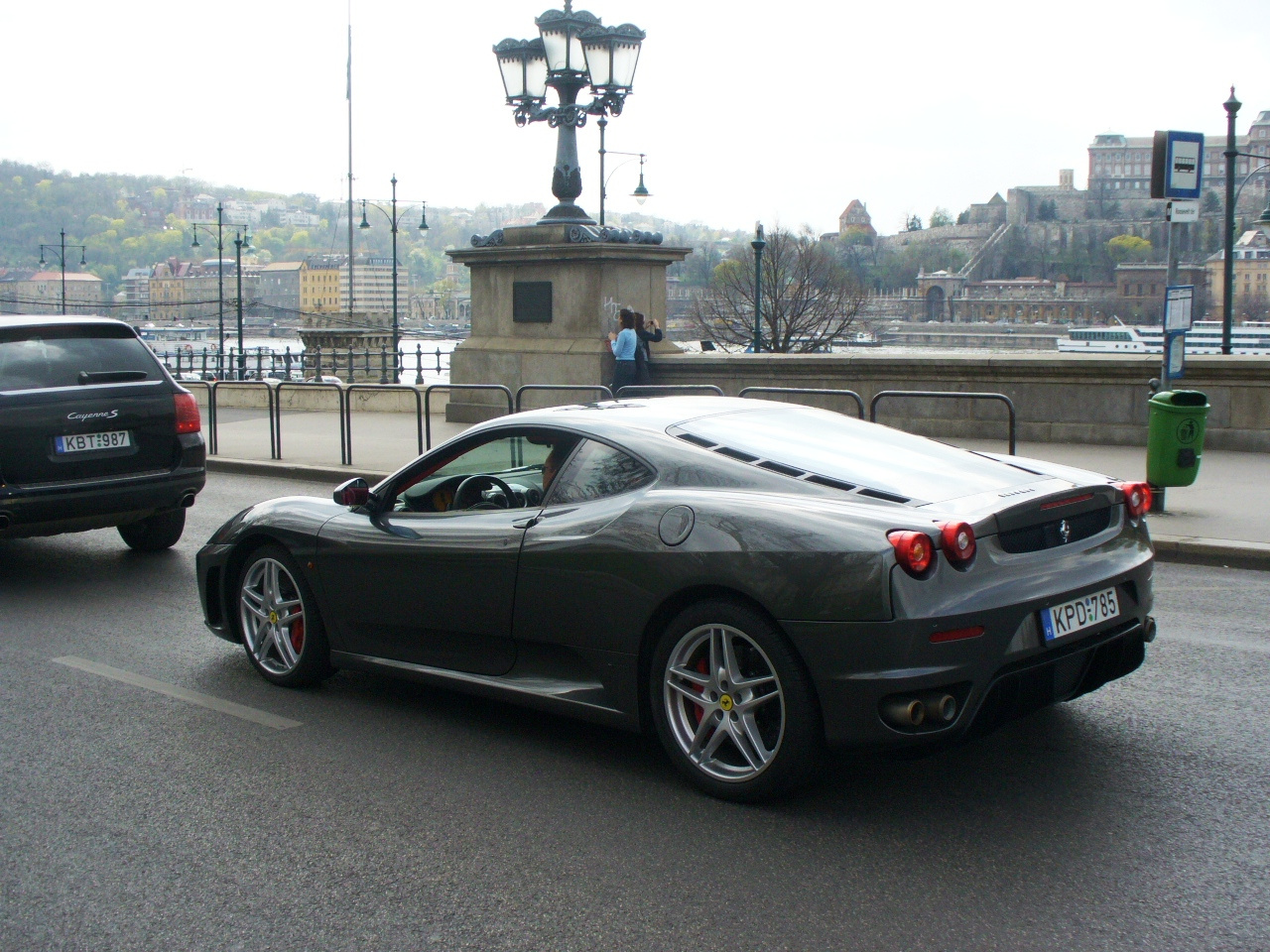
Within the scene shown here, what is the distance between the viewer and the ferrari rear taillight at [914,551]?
407 centimetres

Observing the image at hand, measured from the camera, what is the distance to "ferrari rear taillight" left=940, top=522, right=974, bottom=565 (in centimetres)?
412

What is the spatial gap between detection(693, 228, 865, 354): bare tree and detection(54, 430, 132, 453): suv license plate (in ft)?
147

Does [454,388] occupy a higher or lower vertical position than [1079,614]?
higher

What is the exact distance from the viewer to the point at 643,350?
17516mm

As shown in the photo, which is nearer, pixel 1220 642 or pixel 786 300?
pixel 1220 642

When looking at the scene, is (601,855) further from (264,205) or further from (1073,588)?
(264,205)

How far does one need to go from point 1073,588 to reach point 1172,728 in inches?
48.5

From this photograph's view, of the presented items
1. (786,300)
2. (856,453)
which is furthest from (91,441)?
(786,300)

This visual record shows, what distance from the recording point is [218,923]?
3686 millimetres

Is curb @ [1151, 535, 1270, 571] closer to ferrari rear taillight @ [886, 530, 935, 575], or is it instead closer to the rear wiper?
ferrari rear taillight @ [886, 530, 935, 575]

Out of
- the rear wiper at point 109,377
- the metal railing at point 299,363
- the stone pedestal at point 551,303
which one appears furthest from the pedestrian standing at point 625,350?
the metal railing at point 299,363

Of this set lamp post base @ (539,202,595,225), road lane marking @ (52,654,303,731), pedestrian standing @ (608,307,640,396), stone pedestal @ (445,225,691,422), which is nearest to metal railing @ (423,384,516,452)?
pedestrian standing @ (608,307,640,396)

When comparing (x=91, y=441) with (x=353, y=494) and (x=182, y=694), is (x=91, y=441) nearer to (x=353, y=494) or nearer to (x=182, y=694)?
(x=182, y=694)

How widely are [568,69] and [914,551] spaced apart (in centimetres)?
1594
